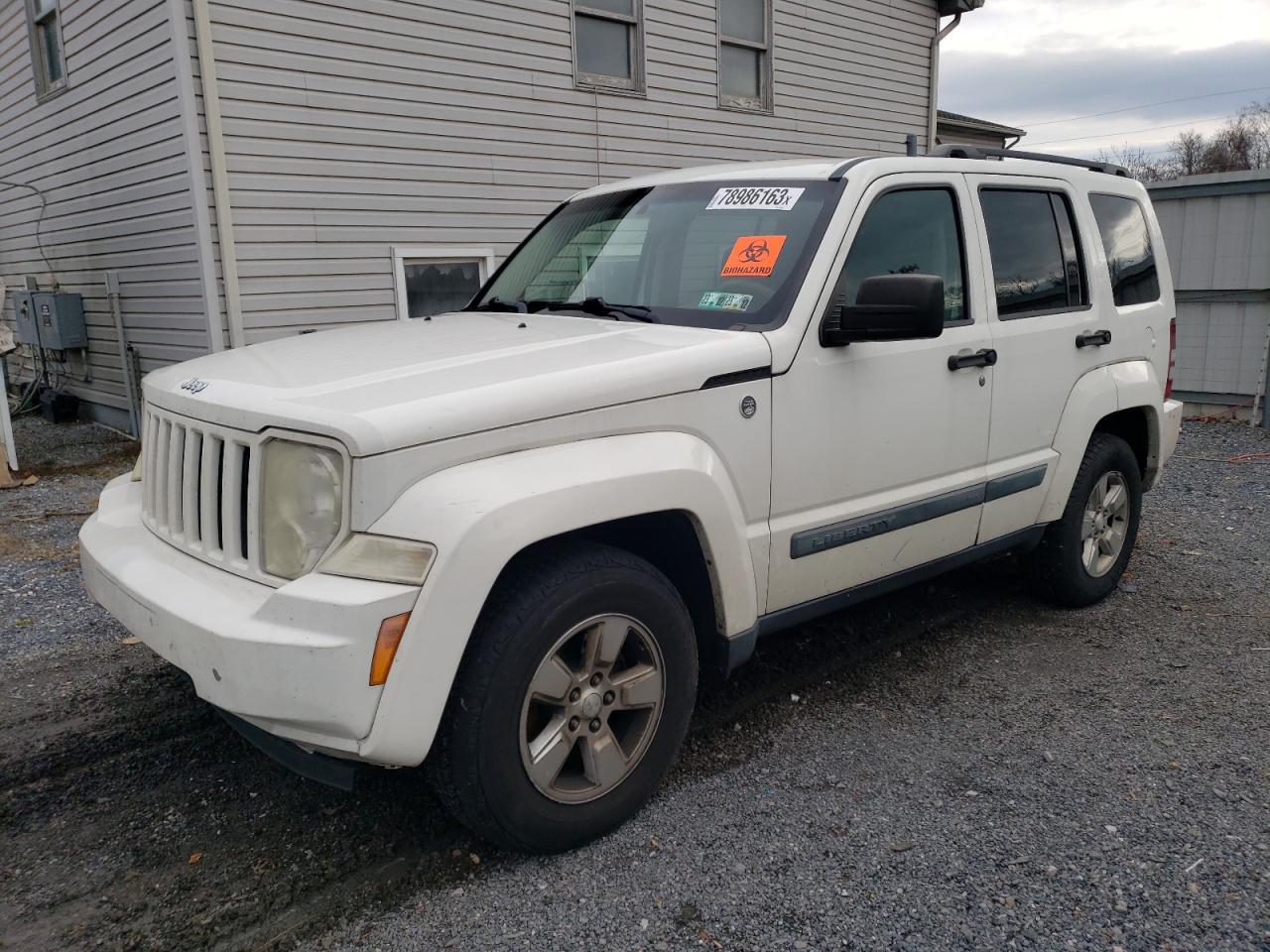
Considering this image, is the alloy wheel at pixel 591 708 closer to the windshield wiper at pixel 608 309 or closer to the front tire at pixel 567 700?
the front tire at pixel 567 700

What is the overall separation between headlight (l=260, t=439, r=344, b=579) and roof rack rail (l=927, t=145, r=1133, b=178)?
9.07ft

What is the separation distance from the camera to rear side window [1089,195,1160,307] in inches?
180

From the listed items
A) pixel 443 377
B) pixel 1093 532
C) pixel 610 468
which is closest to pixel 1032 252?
pixel 1093 532

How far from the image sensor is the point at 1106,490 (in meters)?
4.71

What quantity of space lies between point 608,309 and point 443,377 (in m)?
1.05

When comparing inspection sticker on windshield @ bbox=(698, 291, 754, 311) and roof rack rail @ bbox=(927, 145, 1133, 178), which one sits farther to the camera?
roof rack rail @ bbox=(927, 145, 1133, 178)

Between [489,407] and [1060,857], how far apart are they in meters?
2.01

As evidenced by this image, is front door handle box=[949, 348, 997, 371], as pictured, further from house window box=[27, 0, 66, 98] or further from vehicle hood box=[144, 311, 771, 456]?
house window box=[27, 0, 66, 98]

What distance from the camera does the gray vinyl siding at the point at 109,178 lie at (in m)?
7.54

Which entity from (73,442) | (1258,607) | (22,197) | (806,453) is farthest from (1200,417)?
(22,197)

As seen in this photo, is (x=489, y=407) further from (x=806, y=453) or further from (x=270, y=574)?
(x=806, y=453)

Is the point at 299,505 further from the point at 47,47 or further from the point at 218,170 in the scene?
the point at 47,47

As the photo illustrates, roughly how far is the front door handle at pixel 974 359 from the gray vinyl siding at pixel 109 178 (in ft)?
19.3

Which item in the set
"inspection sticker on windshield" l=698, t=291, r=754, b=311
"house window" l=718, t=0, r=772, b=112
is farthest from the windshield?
"house window" l=718, t=0, r=772, b=112
